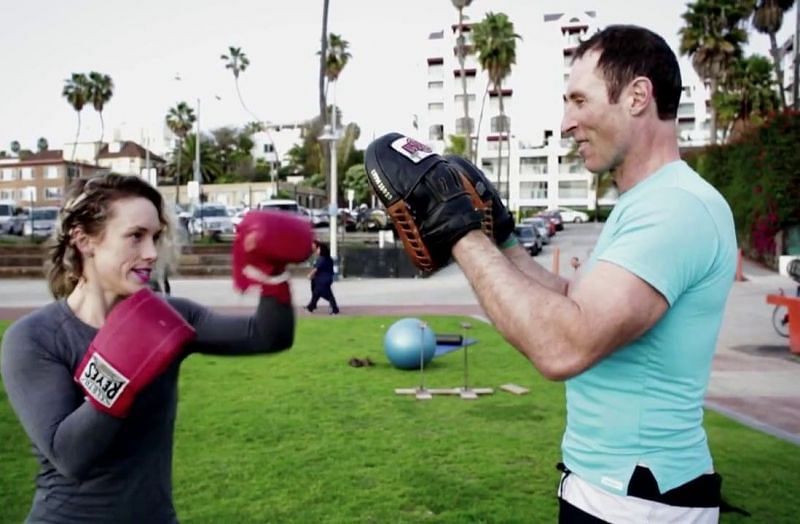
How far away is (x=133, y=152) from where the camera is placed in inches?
3265

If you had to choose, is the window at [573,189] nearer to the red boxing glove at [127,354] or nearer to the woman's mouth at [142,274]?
the woman's mouth at [142,274]

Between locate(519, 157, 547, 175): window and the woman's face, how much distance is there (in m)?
67.1

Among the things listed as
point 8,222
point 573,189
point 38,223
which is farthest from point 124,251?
point 573,189

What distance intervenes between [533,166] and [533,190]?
2.07 meters

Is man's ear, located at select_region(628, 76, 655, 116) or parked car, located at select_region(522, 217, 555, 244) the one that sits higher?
man's ear, located at select_region(628, 76, 655, 116)

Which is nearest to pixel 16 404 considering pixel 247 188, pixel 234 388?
pixel 234 388

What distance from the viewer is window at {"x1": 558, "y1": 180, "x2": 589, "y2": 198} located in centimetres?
6775

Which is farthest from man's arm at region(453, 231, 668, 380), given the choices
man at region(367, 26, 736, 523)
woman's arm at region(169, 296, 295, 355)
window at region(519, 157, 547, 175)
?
window at region(519, 157, 547, 175)

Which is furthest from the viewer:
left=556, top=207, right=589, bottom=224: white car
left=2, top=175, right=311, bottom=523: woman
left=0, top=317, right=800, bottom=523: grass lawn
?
left=556, top=207, right=589, bottom=224: white car

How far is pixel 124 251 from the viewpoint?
212cm

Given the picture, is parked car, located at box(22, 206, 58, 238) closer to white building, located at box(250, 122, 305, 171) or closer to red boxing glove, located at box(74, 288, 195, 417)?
red boxing glove, located at box(74, 288, 195, 417)

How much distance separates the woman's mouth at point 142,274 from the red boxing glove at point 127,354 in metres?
0.40

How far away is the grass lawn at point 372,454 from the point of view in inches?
191

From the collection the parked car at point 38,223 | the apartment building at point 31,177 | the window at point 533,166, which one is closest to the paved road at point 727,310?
the parked car at point 38,223
